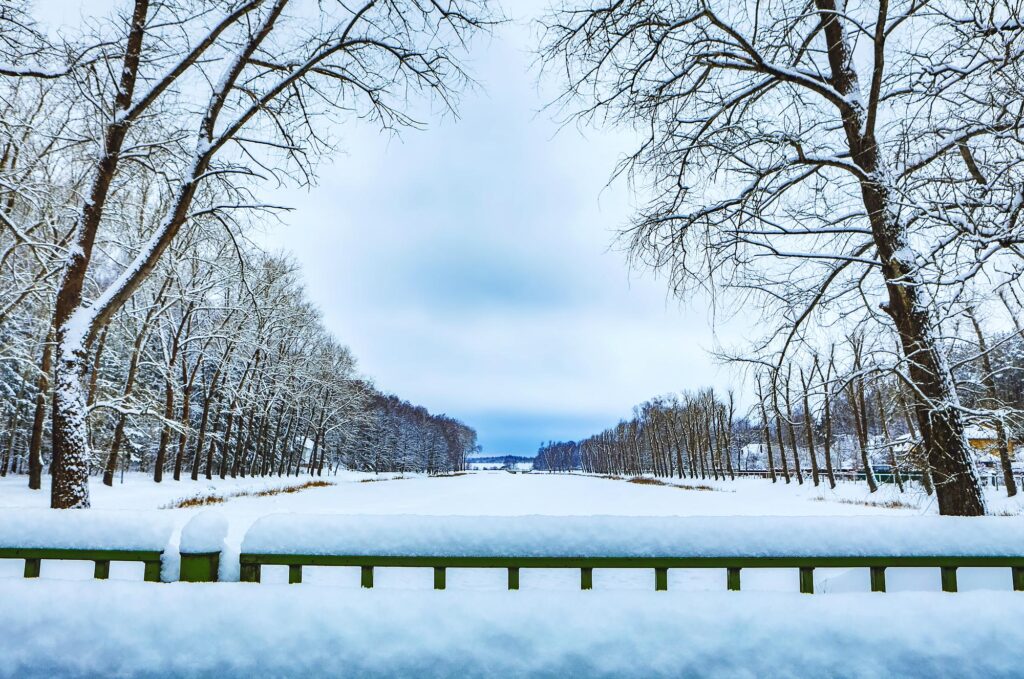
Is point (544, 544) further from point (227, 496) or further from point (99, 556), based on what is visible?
point (227, 496)

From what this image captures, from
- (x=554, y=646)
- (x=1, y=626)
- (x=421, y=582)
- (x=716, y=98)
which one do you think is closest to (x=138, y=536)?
(x=1, y=626)

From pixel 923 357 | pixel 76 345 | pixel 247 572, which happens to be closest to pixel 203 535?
pixel 247 572

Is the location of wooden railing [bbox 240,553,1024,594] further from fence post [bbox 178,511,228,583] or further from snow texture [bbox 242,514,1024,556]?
fence post [bbox 178,511,228,583]

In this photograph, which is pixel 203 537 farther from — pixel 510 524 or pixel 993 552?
pixel 993 552

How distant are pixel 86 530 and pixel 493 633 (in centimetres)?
229

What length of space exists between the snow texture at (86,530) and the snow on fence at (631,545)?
0.50m

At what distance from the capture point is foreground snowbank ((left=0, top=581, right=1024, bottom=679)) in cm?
250

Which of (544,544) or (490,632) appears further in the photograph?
(544,544)

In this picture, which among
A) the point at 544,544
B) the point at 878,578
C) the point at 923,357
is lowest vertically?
the point at 878,578

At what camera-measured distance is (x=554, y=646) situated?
2.52 metres

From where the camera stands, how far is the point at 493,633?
2.56 meters

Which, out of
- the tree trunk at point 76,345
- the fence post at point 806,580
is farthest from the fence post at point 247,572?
the tree trunk at point 76,345

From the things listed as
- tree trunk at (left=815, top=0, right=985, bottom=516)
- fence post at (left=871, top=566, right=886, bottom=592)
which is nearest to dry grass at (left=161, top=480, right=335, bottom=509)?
fence post at (left=871, top=566, right=886, bottom=592)

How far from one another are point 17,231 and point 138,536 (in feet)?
35.0
